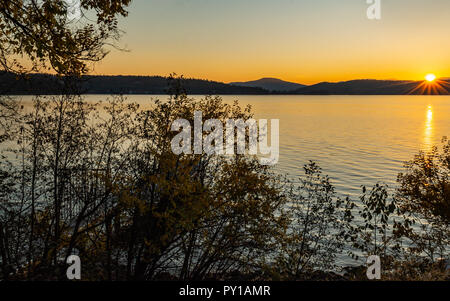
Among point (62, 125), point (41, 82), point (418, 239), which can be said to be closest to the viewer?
point (41, 82)

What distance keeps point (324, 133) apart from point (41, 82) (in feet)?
253

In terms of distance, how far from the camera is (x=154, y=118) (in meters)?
13.6

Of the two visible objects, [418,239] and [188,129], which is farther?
[418,239]

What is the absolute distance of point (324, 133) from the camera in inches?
3282

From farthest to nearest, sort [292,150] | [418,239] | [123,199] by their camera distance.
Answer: [292,150], [418,239], [123,199]

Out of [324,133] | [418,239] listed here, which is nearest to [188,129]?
[418,239]
